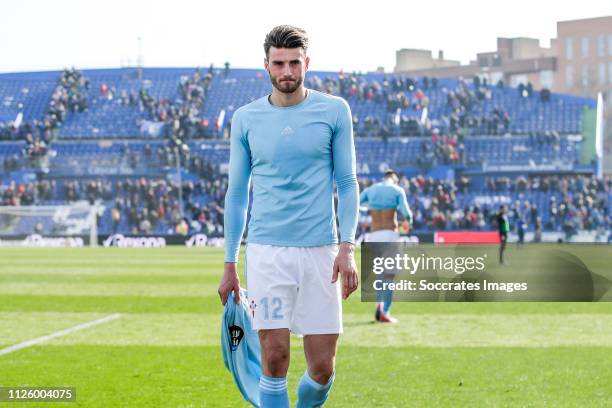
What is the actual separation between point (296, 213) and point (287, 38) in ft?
2.86

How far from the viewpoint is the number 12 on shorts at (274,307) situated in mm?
5352

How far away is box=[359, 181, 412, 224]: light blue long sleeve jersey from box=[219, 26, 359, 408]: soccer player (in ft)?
25.8

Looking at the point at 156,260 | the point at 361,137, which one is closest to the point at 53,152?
the point at 361,137

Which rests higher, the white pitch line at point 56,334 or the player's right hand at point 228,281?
the player's right hand at point 228,281

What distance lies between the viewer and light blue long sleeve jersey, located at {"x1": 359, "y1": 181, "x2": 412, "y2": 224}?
43.6 feet

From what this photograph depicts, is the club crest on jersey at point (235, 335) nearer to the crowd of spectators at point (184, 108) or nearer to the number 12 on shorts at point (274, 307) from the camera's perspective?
Answer: the number 12 on shorts at point (274, 307)

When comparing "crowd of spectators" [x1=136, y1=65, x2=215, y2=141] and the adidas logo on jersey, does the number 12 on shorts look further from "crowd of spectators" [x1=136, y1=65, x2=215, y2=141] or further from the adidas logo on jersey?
"crowd of spectators" [x1=136, y1=65, x2=215, y2=141]

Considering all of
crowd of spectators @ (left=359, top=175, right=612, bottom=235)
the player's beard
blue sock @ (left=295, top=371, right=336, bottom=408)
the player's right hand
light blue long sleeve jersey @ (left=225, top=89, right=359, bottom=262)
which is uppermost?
the player's beard

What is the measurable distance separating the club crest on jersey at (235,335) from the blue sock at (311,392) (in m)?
0.55

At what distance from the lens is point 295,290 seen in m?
5.40

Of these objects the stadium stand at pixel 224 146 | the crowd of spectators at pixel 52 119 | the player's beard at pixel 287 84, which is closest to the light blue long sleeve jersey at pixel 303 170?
the player's beard at pixel 287 84

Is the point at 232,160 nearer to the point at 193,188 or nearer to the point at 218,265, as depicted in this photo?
the point at 218,265

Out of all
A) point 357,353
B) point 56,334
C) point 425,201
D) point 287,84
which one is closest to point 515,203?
point 425,201

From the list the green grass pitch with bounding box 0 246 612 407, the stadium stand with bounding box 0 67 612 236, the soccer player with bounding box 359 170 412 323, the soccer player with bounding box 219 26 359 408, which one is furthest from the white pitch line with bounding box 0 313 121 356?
the stadium stand with bounding box 0 67 612 236
